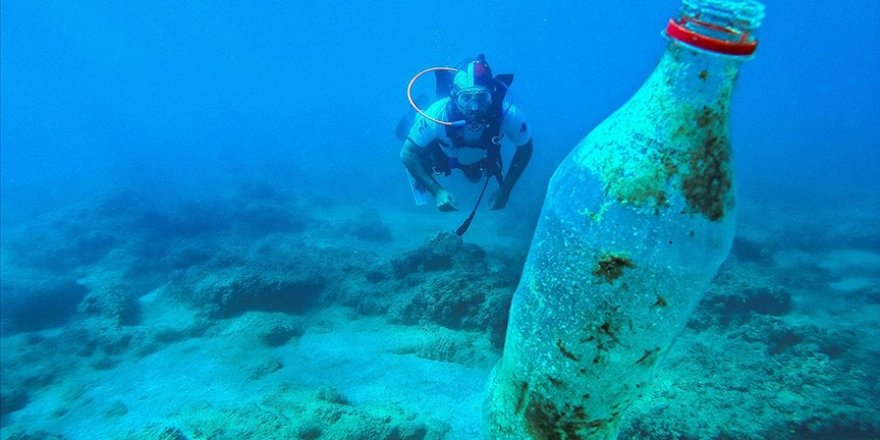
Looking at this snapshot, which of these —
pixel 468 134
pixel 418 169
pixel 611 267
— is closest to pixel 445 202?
pixel 418 169

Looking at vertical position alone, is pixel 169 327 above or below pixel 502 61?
below

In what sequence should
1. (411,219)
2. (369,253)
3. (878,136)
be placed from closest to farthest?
(369,253) → (411,219) → (878,136)

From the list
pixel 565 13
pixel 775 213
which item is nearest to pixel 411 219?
pixel 775 213

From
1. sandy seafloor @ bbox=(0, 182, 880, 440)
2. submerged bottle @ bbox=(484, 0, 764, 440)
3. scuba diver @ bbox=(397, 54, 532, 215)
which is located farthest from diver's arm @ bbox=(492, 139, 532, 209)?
submerged bottle @ bbox=(484, 0, 764, 440)

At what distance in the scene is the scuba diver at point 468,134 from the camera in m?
5.28

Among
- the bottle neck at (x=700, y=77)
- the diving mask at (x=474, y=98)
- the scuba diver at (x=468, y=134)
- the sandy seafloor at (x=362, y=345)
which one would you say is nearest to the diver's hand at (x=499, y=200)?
the scuba diver at (x=468, y=134)

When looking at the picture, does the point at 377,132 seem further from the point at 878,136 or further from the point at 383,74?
the point at 383,74

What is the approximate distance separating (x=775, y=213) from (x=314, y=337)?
16.1 metres

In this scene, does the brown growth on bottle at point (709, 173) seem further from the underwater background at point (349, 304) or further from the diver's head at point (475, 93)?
the diver's head at point (475, 93)

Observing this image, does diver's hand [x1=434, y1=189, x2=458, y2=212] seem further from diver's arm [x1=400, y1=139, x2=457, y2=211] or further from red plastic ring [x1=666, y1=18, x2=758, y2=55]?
red plastic ring [x1=666, y1=18, x2=758, y2=55]

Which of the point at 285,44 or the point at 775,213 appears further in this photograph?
the point at 285,44

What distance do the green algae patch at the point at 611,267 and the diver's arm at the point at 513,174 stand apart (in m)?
4.39

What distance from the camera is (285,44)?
10975cm

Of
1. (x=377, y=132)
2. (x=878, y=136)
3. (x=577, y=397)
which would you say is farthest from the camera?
(x=878, y=136)
